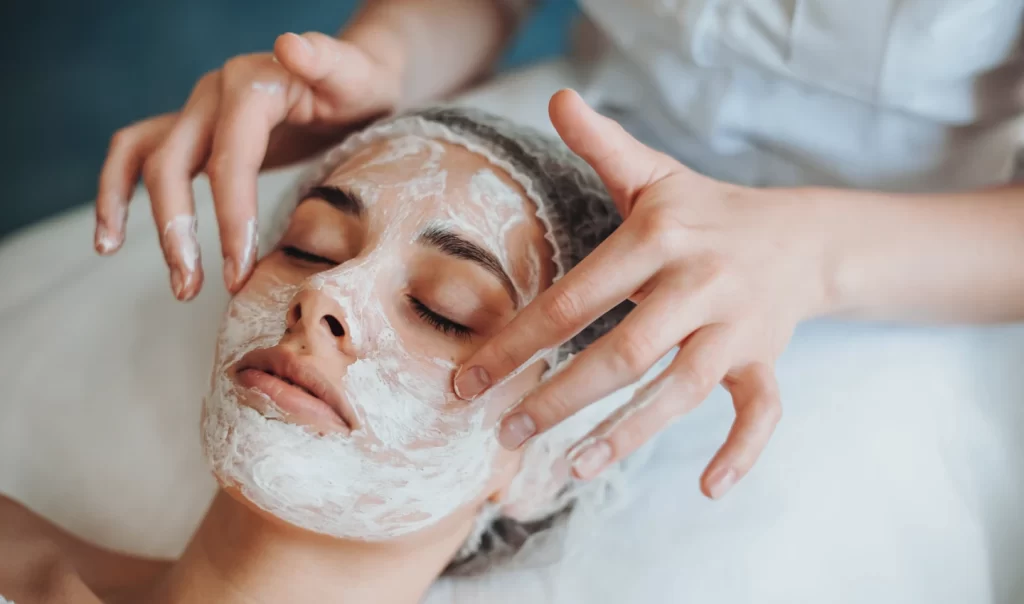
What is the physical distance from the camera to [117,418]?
3.54 feet

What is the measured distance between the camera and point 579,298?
0.60m

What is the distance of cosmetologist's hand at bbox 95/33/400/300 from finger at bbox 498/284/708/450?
361 millimetres

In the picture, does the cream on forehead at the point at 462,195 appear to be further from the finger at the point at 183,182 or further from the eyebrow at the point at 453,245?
the finger at the point at 183,182

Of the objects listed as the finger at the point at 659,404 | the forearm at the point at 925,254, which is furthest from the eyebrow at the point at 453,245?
the forearm at the point at 925,254

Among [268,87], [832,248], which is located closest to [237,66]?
[268,87]

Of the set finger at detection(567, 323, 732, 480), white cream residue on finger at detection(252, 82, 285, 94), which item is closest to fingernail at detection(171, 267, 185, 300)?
white cream residue on finger at detection(252, 82, 285, 94)

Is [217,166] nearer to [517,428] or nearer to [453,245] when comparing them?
[453,245]

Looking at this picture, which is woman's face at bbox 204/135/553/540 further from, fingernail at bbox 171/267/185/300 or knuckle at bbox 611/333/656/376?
knuckle at bbox 611/333/656/376

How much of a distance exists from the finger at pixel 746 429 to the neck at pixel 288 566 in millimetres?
294

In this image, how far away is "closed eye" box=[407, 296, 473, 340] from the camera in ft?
2.39

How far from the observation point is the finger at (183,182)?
30.7 inches

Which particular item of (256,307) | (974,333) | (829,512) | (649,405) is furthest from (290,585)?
(974,333)

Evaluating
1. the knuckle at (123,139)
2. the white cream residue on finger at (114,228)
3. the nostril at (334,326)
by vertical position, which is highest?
the knuckle at (123,139)

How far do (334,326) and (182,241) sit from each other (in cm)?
21
